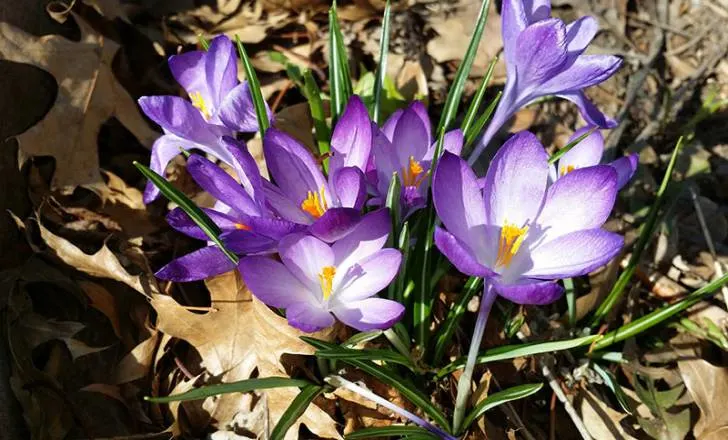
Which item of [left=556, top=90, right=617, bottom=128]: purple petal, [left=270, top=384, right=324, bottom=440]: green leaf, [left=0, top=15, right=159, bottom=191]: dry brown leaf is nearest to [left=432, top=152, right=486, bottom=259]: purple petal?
[left=556, top=90, right=617, bottom=128]: purple petal

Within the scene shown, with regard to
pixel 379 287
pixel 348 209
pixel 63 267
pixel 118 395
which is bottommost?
pixel 118 395

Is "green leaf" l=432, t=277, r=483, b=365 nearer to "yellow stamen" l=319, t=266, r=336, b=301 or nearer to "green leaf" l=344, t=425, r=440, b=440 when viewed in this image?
"green leaf" l=344, t=425, r=440, b=440

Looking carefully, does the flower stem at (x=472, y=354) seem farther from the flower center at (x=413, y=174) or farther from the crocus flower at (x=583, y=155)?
the crocus flower at (x=583, y=155)

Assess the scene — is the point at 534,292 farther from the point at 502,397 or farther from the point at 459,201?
the point at 502,397

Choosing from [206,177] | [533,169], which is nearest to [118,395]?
[206,177]

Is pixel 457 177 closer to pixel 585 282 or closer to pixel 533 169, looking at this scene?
pixel 533 169

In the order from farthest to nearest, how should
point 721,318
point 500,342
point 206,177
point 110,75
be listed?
point 110,75 < point 721,318 < point 500,342 < point 206,177

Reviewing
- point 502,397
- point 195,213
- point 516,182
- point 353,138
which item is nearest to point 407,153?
point 353,138
